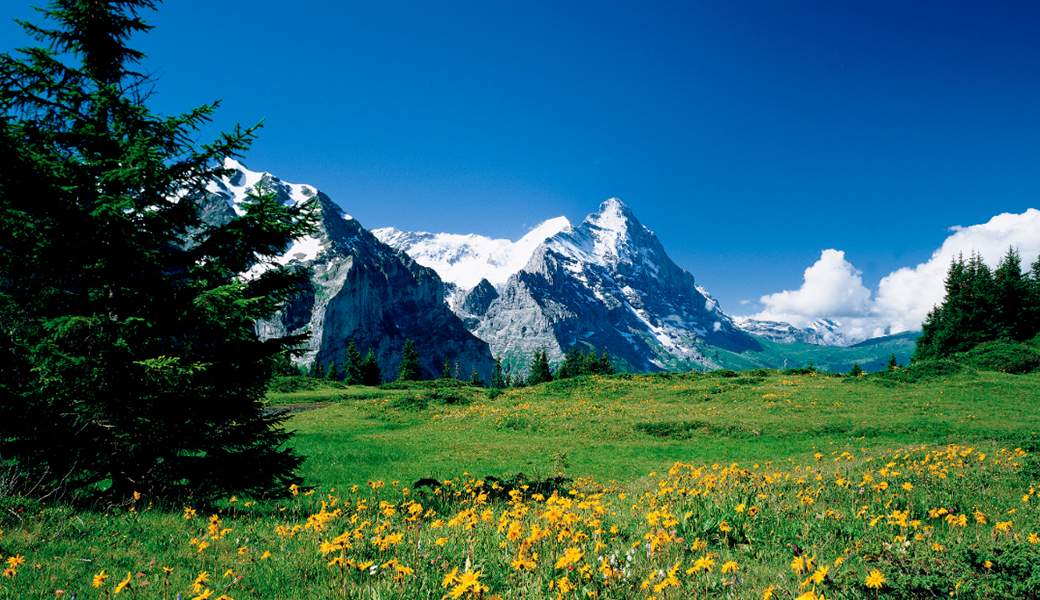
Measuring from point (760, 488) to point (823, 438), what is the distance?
15912 mm

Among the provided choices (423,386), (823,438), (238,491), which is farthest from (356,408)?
(823,438)

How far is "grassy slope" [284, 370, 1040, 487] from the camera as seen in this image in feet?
57.5

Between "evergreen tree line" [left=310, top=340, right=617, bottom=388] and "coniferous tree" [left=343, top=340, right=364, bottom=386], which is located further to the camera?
"coniferous tree" [left=343, top=340, right=364, bottom=386]

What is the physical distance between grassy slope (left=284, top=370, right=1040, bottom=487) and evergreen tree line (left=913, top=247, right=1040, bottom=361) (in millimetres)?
23009

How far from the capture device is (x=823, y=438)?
20.5m

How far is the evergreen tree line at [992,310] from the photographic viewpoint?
1928 inches

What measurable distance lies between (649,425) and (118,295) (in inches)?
908

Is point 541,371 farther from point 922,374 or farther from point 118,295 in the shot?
point 118,295

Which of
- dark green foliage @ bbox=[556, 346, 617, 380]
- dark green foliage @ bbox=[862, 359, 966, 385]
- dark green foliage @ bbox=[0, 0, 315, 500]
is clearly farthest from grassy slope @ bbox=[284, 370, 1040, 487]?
dark green foliage @ bbox=[556, 346, 617, 380]

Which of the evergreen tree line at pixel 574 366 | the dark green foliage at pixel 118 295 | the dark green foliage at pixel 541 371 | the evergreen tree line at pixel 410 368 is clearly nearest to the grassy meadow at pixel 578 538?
the dark green foliage at pixel 118 295

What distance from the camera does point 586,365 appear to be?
275 ft

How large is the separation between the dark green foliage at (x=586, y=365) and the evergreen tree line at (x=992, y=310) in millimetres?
44737

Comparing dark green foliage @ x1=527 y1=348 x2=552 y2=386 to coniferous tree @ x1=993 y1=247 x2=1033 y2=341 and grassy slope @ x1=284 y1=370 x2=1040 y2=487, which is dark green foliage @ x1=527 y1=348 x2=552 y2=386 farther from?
coniferous tree @ x1=993 y1=247 x2=1033 y2=341

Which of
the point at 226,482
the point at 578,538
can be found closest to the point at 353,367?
the point at 226,482
